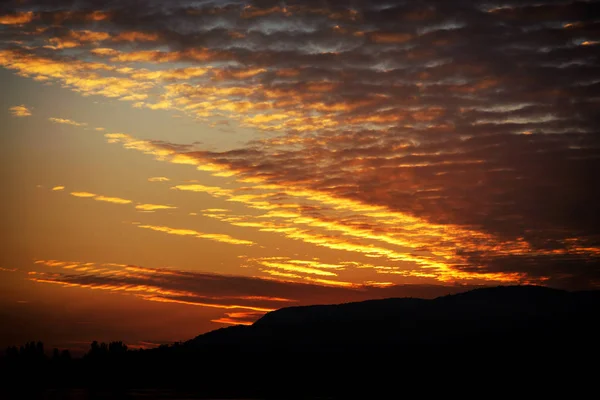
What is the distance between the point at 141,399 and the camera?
15175 centimetres

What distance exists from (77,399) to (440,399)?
10316cm

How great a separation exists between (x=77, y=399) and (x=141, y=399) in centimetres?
1457

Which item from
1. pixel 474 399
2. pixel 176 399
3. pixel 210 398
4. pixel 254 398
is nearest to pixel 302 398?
pixel 254 398

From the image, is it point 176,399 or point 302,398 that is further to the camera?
point 302,398

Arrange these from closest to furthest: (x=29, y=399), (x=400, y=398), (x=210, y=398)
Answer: (x=29, y=399)
(x=210, y=398)
(x=400, y=398)

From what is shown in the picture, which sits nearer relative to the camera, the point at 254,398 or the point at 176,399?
the point at 176,399

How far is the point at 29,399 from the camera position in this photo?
15012cm

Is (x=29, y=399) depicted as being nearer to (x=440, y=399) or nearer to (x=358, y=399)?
(x=358, y=399)

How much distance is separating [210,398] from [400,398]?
55485 millimetres

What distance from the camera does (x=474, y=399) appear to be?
197 metres

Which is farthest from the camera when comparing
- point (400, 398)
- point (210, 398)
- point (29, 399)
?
point (400, 398)

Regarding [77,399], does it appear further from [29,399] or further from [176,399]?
[176,399]

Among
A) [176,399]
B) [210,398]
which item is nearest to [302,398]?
[210,398]

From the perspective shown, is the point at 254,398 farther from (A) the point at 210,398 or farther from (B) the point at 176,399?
(B) the point at 176,399
